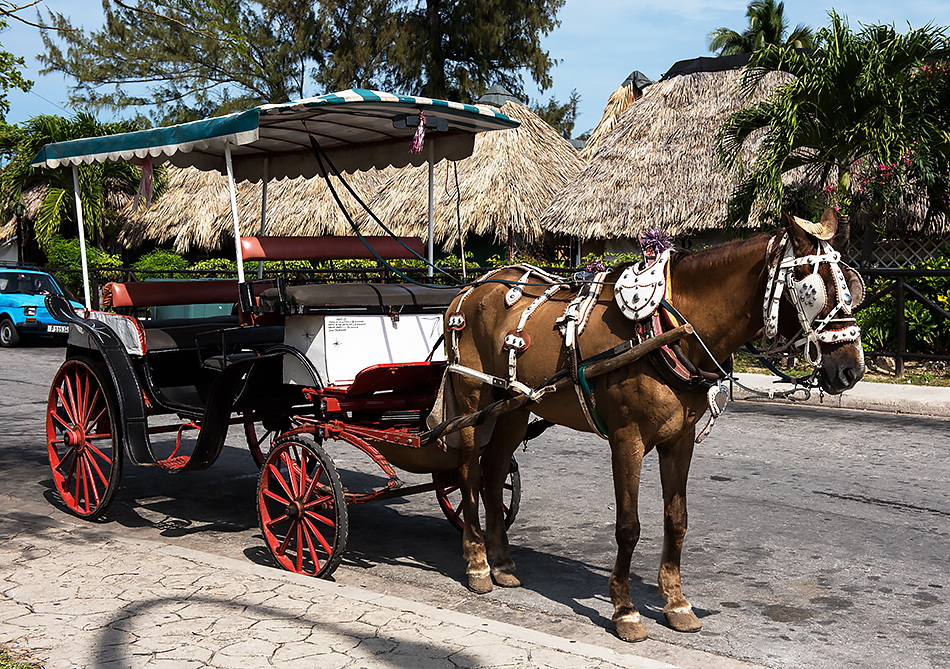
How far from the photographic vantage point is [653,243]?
468 centimetres

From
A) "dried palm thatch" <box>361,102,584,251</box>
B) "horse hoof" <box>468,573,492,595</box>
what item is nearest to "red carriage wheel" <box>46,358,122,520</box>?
"horse hoof" <box>468,573,492,595</box>

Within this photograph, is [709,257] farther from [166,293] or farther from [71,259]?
[71,259]

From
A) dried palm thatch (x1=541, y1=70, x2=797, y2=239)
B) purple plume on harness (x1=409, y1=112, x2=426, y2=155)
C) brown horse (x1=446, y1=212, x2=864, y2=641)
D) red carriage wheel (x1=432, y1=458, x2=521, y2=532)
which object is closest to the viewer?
brown horse (x1=446, y1=212, x2=864, y2=641)

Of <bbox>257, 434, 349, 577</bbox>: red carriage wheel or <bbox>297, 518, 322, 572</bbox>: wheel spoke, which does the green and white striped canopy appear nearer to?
<bbox>257, 434, 349, 577</bbox>: red carriage wheel

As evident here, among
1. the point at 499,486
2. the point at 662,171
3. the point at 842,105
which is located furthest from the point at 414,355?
the point at 662,171

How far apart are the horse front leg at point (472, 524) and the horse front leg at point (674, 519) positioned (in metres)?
1.07

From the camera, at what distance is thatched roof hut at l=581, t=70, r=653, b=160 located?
24.6m

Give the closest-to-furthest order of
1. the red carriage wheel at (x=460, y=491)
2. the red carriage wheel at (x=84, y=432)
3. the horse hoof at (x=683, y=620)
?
the horse hoof at (x=683, y=620)
the red carriage wheel at (x=460, y=491)
the red carriage wheel at (x=84, y=432)

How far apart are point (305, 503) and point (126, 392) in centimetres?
184

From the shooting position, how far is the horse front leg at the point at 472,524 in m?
Answer: 5.27

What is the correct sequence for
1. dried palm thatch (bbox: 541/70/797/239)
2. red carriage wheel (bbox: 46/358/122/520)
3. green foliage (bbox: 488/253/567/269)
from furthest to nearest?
green foliage (bbox: 488/253/567/269) < dried palm thatch (bbox: 541/70/797/239) < red carriage wheel (bbox: 46/358/122/520)

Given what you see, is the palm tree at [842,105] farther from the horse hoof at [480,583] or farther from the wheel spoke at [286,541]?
the wheel spoke at [286,541]

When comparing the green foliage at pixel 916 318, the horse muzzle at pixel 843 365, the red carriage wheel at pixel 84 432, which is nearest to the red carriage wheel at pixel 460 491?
the red carriage wheel at pixel 84 432

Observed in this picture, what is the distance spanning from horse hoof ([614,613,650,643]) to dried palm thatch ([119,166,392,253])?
17.8 m
